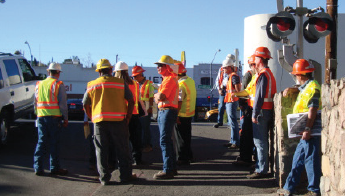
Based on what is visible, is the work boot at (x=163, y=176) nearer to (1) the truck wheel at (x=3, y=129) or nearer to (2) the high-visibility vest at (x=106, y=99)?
(2) the high-visibility vest at (x=106, y=99)

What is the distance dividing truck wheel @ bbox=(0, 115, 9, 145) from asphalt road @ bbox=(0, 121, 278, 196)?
8.3 inches

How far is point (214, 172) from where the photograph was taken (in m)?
7.51

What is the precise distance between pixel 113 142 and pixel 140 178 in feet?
2.83

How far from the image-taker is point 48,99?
725 centimetres

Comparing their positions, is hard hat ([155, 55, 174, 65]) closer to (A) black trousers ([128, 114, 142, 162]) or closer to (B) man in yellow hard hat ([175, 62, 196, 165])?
(B) man in yellow hard hat ([175, 62, 196, 165])

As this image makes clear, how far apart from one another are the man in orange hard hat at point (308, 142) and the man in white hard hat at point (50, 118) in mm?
3899

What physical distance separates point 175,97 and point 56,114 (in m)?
2.08

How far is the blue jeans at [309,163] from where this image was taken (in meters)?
5.39

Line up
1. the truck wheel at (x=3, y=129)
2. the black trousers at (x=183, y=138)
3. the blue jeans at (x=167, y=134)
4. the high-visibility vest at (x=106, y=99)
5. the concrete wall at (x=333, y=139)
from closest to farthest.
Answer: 1. the concrete wall at (x=333, y=139)
2. the high-visibility vest at (x=106, y=99)
3. the blue jeans at (x=167, y=134)
4. the black trousers at (x=183, y=138)
5. the truck wheel at (x=3, y=129)

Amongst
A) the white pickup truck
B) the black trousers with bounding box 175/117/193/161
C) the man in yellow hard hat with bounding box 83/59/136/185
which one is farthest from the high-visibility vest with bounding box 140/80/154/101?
the white pickup truck

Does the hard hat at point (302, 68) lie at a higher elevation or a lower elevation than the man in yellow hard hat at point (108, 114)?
higher

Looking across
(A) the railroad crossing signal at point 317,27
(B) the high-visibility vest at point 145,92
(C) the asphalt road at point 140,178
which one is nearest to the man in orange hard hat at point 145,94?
(B) the high-visibility vest at point 145,92

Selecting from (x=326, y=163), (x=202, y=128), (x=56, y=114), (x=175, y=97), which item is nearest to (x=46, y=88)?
(x=56, y=114)

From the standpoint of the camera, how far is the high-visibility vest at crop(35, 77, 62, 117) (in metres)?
7.21
